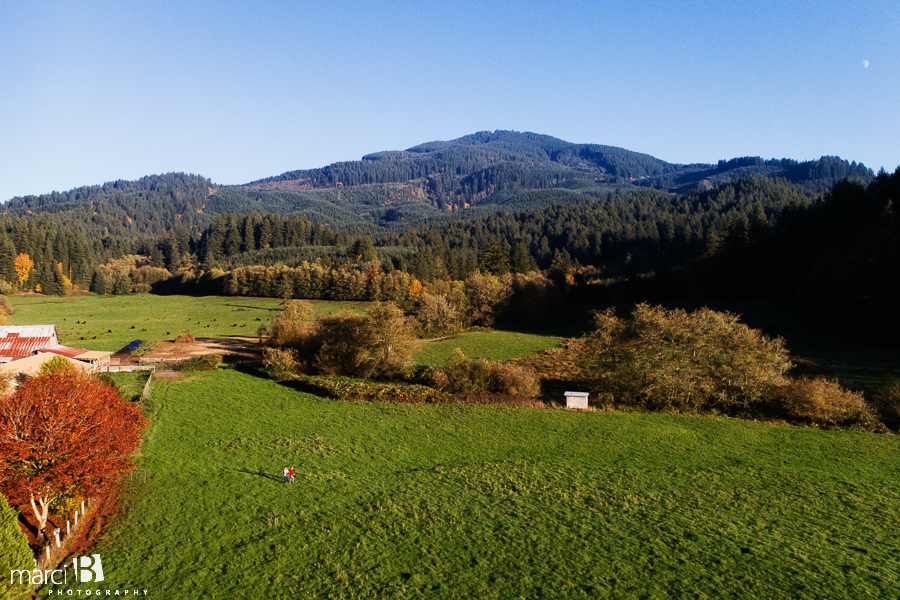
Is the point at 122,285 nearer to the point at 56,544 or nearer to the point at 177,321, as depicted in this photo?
the point at 177,321

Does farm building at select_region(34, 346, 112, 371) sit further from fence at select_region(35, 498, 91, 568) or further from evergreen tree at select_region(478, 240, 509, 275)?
evergreen tree at select_region(478, 240, 509, 275)

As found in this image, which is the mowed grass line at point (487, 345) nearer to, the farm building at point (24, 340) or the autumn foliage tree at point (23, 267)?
the farm building at point (24, 340)

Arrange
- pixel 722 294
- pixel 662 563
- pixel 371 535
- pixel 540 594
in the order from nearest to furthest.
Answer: pixel 540 594, pixel 662 563, pixel 371 535, pixel 722 294

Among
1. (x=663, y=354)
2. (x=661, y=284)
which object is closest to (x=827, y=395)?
(x=663, y=354)

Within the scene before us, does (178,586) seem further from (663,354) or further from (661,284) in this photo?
(661,284)

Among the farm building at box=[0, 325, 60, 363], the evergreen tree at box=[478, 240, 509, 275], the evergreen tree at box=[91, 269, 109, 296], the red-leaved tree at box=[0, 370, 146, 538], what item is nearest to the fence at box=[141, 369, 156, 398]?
the farm building at box=[0, 325, 60, 363]

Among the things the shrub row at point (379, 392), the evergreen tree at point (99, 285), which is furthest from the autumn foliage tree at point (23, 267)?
the shrub row at point (379, 392)

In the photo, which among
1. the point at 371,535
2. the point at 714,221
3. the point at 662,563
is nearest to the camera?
the point at 662,563
